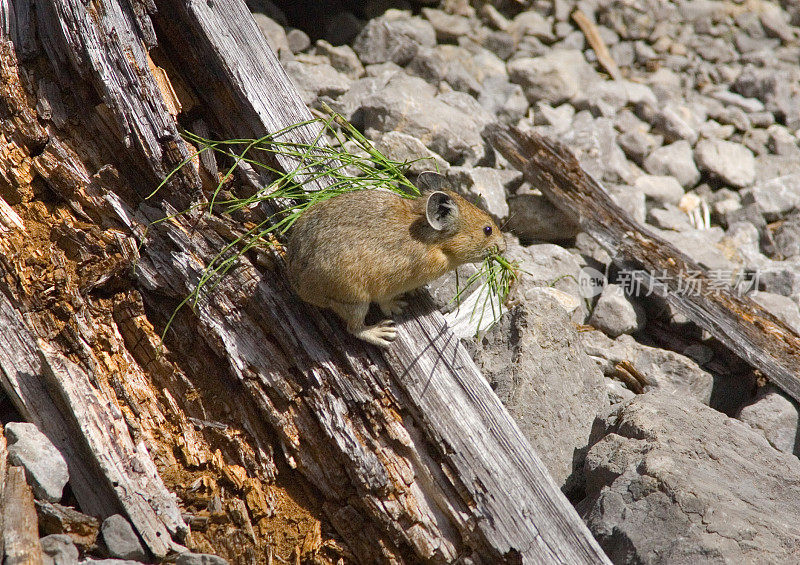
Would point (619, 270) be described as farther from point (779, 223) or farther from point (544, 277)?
point (779, 223)

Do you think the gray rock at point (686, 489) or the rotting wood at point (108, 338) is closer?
the gray rock at point (686, 489)

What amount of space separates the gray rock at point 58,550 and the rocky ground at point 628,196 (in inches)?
135

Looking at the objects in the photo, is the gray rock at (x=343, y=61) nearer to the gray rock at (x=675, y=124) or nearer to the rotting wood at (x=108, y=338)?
the rotting wood at (x=108, y=338)

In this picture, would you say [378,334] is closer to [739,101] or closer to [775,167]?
[775,167]

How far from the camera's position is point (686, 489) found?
4.86 meters

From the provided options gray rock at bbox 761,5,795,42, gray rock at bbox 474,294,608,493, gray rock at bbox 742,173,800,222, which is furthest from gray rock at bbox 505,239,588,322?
gray rock at bbox 761,5,795,42

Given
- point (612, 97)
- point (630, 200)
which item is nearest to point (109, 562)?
point (630, 200)

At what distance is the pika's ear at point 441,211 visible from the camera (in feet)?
17.2

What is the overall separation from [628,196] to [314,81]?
4150 millimetres

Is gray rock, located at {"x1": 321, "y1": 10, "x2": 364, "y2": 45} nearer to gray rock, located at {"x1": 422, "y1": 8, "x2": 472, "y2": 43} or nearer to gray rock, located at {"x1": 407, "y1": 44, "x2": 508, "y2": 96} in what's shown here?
gray rock, located at {"x1": 407, "y1": 44, "x2": 508, "y2": 96}

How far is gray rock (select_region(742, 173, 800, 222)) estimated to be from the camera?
363 inches

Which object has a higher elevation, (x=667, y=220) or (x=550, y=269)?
(x=550, y=269)

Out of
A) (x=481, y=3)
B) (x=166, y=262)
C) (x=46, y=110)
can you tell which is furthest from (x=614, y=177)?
(x=46, y=110)

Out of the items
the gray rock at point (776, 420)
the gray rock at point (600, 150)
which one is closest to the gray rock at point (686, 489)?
the gray rock at point (776, 420)
